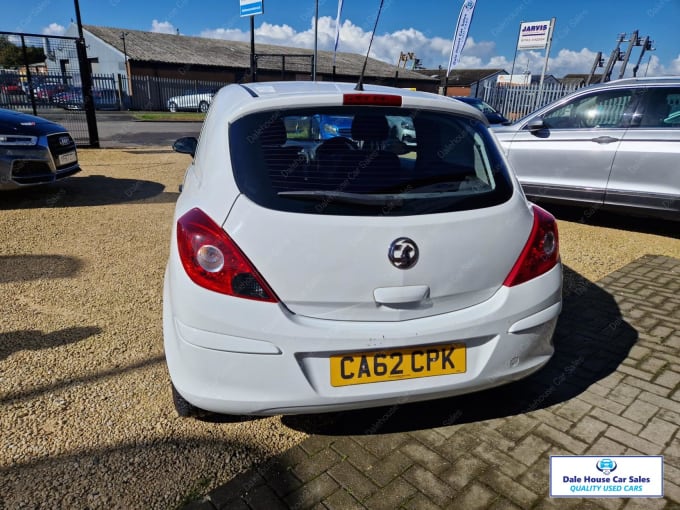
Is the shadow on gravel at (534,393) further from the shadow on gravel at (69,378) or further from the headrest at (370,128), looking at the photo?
the headrest at (370,128)

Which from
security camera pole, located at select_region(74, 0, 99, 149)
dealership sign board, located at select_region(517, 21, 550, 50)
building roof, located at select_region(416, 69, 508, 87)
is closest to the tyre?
security camera pole, located at select_region(74, 0, 99, 149)

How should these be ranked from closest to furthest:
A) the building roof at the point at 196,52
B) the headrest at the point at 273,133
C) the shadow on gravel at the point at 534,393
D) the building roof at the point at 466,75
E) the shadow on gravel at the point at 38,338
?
the headrest at the point at 273,133, the shadow on gravel at the point at 534,393, the shadow on gravel at the point at 38,338, the building roof at the point at 196,52, the building roof at the point at 466,75

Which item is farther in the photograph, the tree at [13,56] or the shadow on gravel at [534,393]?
the tree at [13,56]

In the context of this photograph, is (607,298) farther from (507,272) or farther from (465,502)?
(465,502)

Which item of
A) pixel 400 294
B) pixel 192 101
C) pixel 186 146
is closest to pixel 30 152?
pixel 186 146

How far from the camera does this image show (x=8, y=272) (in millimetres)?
4316

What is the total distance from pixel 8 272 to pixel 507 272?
428 cm

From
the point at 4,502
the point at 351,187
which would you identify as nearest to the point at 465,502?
the point at 351,187

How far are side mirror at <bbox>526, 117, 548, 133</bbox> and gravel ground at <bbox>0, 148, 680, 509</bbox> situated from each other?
1.39 m

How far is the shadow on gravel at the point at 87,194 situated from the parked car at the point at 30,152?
15.8 inches

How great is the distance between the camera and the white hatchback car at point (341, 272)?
6.21ft

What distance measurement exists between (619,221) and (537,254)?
561cm

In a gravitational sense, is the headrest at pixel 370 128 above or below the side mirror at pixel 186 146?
above

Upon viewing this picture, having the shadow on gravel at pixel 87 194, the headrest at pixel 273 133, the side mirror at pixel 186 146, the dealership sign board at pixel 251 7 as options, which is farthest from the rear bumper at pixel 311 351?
the dealership sign board at pixel 251 7
